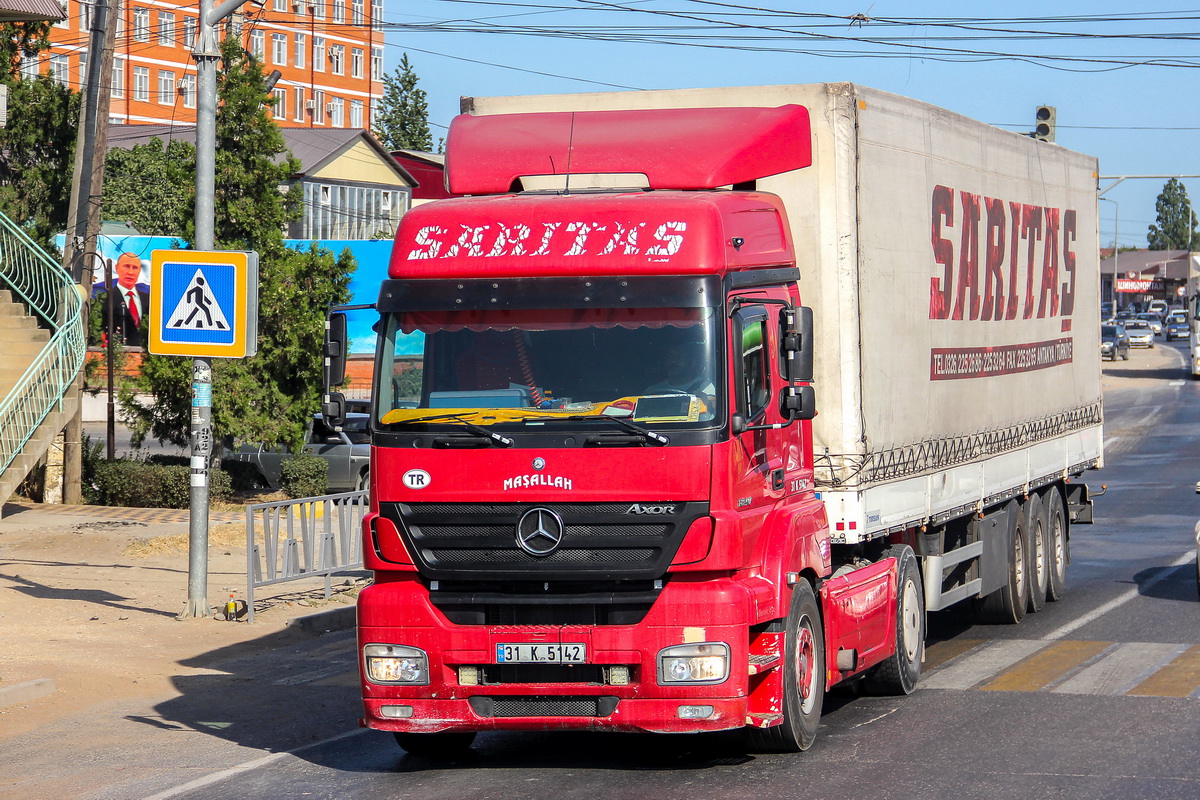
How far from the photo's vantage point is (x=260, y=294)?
24.2 meters

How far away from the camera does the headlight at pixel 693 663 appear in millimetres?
7801

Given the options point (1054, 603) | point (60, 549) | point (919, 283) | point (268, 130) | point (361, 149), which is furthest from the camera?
point (361, 149)

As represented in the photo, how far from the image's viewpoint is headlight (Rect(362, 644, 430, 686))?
26.4 feet

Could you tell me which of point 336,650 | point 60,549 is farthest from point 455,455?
point 60,549

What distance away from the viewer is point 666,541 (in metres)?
7.76

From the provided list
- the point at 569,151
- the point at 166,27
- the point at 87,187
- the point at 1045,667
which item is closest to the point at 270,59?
the point at 166,27

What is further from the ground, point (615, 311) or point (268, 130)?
point (268, 130)

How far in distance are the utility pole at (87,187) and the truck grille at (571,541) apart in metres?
16.0

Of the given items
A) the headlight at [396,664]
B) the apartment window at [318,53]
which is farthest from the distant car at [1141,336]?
the headlight at [396,664]

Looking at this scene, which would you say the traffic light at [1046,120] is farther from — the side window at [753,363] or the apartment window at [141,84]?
the apartment window at [141,84]

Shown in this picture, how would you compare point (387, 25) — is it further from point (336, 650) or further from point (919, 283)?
point (919, 283)

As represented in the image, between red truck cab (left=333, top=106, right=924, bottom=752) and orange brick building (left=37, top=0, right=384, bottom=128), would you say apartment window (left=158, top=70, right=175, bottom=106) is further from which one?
red truck cab (left=333, top=106, right=924, bottom=752)

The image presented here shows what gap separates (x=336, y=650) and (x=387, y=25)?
834 inches

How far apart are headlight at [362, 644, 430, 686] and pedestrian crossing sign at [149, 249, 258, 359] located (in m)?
5.85
